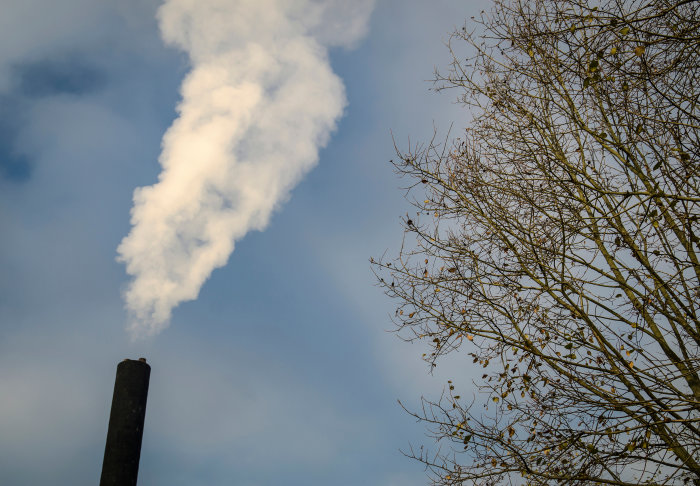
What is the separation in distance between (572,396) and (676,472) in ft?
4.03

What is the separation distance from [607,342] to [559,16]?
Result: 3.86 meters

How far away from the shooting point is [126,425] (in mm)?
3912

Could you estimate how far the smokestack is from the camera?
12.5 feet

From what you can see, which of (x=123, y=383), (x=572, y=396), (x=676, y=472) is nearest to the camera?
(x=123, y=383)

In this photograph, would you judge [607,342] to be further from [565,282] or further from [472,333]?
[472,333]

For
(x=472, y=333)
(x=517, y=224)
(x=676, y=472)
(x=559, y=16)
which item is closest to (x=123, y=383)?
(x=472, y=333)

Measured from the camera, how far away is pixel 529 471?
20.0 ft

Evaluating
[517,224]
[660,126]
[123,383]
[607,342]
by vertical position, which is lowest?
[123,383]

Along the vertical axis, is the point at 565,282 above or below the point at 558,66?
below

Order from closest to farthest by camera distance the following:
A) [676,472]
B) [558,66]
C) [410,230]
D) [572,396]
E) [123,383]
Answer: [123,383] → [676,472] → [572,396] → [558,66] → [410,230]

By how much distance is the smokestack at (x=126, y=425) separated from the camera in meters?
3.80

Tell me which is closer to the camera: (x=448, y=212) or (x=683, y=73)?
(x=683, y=73)

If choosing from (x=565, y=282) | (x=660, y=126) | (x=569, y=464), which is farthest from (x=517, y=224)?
(x=569, y=464)

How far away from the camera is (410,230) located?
768 centimetres
